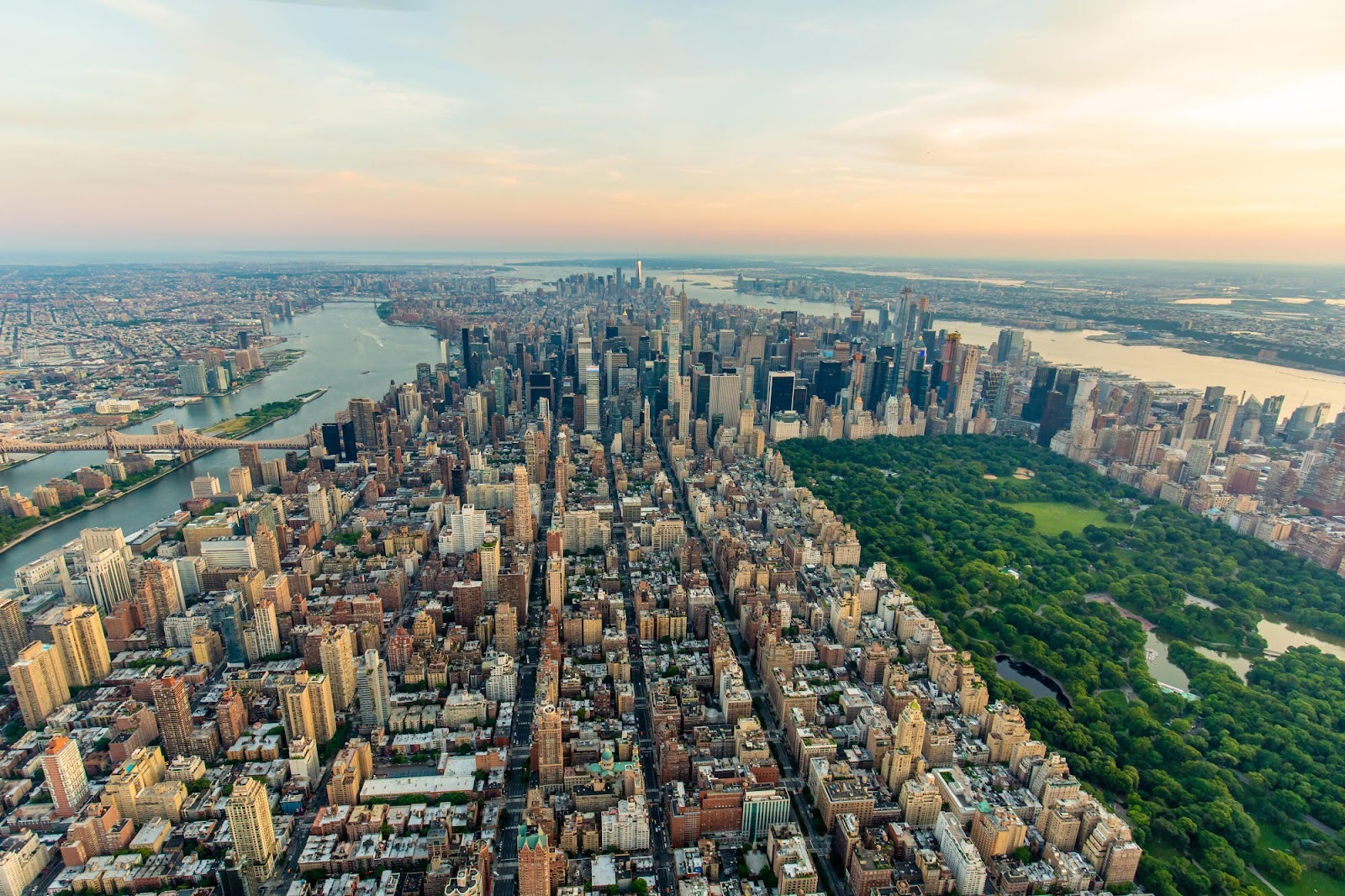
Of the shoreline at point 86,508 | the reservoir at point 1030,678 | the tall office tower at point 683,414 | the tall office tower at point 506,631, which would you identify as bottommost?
the reservoir at point 1030,678

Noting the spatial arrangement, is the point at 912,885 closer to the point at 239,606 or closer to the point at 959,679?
the point at 959,679

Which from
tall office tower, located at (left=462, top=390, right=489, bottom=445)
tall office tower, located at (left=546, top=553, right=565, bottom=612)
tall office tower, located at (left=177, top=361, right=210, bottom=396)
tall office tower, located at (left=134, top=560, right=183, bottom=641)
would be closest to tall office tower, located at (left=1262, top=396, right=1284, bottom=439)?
tall office tower, located at (left=546, top=553, right=565, bottom=612)

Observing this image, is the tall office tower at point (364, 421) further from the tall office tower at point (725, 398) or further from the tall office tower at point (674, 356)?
the tall office tower at point (725, 398)

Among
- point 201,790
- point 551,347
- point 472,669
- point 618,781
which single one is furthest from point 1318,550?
point 551,347

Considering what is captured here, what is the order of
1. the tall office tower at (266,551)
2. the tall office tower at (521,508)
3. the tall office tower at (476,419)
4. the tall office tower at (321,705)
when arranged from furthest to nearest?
the tall office tower at (476,419)
the tall office tower at (521,508)
the tall office tower at (266,551)
the tall office tower at (321,705)

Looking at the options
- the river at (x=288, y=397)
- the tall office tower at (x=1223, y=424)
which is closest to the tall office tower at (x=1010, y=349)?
the tall office tower at (x=1223, y=424)

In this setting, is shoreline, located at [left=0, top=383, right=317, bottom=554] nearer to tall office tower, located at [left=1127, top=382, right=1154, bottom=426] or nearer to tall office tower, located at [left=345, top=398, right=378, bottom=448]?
tall office tower, located at [left=345, top=398, right=378, bottom=448]

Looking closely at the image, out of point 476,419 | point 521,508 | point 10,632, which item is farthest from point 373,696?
point 476,419
